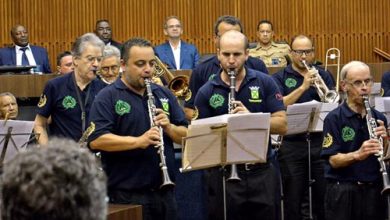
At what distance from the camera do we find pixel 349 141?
655 centimetres

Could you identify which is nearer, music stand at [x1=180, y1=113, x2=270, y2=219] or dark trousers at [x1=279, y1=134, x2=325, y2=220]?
music stand at [x1=180, y1=113, x2=270, y2=219]

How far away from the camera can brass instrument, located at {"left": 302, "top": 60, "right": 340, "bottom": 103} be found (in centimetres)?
870

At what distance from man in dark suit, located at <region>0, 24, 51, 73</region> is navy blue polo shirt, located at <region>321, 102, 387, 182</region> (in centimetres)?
642

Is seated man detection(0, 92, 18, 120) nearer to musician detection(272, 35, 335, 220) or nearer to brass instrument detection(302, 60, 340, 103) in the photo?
musician detection(272, 35, 335, 220)

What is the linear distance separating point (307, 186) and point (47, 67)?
16.3 feet

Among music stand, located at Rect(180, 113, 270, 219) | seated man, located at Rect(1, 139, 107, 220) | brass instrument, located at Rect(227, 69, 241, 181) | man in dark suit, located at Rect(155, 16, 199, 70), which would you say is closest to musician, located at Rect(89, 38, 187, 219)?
music stand, located at Rect(180, 113, 270, 219)

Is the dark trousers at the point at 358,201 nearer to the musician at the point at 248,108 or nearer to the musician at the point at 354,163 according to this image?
the musician at the point at 354,163

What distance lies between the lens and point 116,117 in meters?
5.83

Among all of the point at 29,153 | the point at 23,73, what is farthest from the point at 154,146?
the point at 23,73

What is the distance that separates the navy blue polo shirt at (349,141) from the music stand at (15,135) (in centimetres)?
225

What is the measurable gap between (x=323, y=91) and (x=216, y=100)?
2.57 meters

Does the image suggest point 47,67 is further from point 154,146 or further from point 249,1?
point 154,146

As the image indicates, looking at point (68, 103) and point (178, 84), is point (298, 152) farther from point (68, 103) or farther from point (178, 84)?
point (68, 103)

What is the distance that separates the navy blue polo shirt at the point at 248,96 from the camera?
6.50 metres
